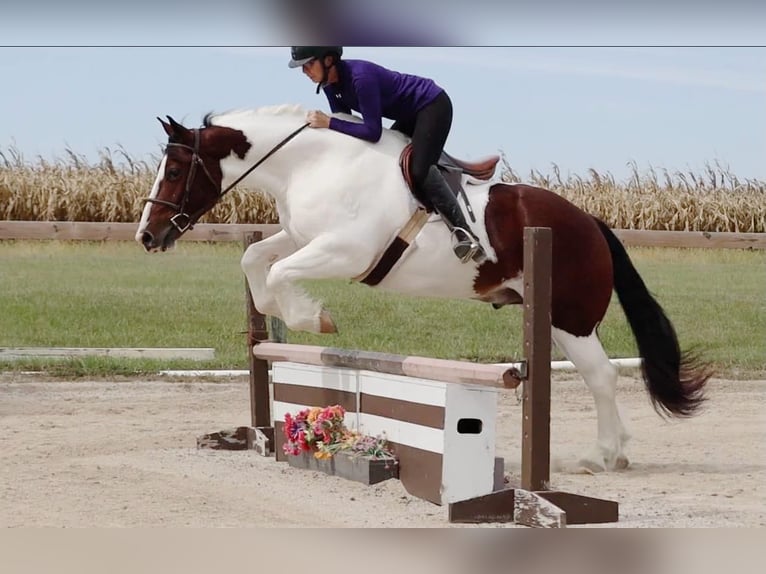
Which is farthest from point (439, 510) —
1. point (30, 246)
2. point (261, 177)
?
point (30, 246)

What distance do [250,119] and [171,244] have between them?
2.07ft

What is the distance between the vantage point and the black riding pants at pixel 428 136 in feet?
14.8

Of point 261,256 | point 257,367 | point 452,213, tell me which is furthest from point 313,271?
point 257,367

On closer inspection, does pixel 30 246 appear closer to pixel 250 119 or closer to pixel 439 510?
pixel 250 119

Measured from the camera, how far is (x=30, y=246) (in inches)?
477

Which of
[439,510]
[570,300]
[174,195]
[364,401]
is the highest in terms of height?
[174,195]

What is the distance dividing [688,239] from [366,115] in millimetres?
6298

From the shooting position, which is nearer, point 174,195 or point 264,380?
point 174,195

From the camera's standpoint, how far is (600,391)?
4898mm

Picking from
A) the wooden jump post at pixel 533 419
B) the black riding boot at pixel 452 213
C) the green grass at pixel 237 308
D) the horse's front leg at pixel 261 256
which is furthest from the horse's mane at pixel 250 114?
the green grass at pixel 237 308

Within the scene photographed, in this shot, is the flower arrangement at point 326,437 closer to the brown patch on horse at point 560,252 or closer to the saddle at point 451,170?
the brown patch on horse at point 560,252

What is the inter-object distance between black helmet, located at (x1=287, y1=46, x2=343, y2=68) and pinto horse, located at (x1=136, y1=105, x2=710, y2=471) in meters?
0.37

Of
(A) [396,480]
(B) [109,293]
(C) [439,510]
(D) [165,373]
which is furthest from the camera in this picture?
(B) [109,293]

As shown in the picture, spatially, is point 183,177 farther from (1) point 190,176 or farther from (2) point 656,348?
(2) point 656,348
